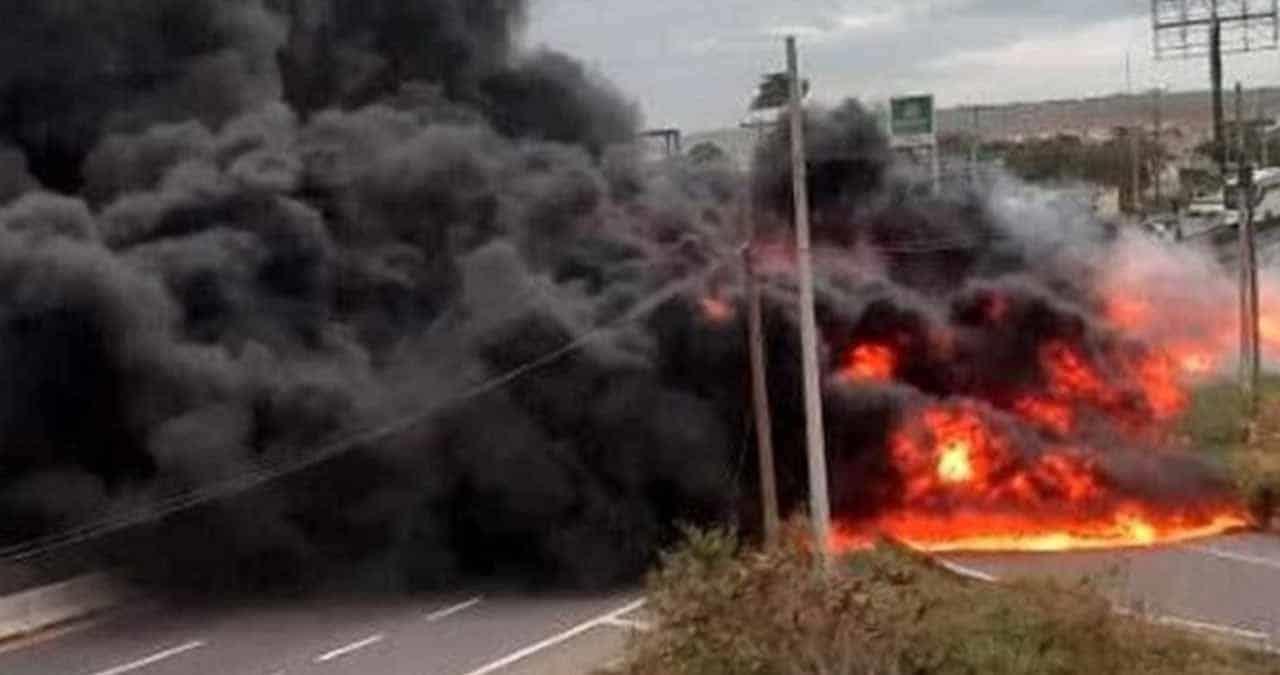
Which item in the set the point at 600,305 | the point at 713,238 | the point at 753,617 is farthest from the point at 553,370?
the point at 753,617

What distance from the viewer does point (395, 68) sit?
38375 millimetres

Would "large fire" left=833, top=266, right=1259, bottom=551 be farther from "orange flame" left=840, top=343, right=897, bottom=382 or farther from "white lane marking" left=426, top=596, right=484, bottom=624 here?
"white lane marking" left=426, top=596, right=484, bottom=624

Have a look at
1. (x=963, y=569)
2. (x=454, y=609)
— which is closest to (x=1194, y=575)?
(x=963, y=569)

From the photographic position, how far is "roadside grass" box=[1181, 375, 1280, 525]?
31609 mm

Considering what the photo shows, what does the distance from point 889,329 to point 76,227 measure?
44.7 feet

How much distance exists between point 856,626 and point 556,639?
9.98 meters

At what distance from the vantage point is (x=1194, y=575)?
27.7 metres

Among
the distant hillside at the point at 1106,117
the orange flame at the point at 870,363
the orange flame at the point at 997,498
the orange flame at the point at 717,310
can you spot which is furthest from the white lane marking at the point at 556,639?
the distant hillside at the point at 1106,117

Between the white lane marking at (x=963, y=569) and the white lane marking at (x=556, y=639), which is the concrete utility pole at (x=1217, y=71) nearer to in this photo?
the white lane marking at (x=963, y=569)

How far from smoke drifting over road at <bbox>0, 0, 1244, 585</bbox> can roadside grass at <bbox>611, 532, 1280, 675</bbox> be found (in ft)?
36.2

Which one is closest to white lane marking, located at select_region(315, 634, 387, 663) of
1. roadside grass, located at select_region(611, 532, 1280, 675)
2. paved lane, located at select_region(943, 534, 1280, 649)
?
roadside grass, located at select_region(611, 532, 1280, 675)

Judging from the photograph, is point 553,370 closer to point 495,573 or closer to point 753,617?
point 495,573

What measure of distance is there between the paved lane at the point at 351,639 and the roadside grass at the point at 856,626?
5744 millimetres

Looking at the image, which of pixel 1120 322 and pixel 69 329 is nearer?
pixel 69 329
